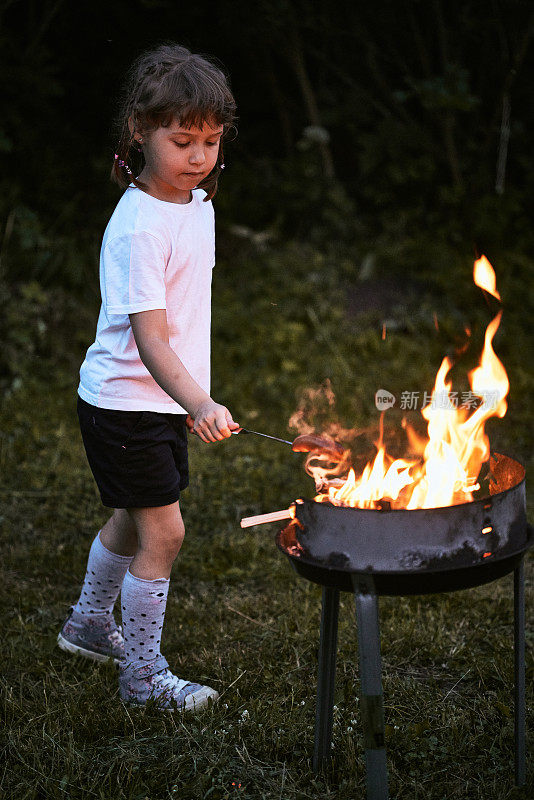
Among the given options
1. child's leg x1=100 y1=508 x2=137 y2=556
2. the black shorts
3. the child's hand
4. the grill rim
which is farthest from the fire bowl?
child's leg x1=100 y1=508 x2=137 y2=556

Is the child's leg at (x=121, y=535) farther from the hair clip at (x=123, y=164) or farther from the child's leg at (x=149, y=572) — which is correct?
the hair clip at (x=123, y=164)

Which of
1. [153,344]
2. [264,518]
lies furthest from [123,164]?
[264,518]

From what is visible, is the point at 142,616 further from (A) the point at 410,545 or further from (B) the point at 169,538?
(A) the point at 410,545

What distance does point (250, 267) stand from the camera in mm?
6270

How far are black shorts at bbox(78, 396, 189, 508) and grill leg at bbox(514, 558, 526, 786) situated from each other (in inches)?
38.4

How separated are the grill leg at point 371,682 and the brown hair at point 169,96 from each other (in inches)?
47.7

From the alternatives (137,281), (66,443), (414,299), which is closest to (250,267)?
(414,299)

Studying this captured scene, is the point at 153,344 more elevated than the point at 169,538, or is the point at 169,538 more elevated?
the point at 153,344

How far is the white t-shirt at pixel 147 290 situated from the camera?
7.58 ft

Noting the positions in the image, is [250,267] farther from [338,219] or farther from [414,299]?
[414,299]

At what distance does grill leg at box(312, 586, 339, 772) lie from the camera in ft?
7.36

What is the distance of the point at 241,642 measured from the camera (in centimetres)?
301

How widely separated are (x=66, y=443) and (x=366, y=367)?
187 centimetres

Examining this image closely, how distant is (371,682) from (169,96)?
1.46 m
